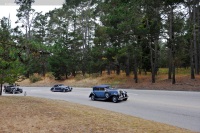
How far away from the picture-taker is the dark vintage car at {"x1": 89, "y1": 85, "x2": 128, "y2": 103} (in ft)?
67.8

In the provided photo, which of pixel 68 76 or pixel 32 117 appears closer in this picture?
pixel 32 117

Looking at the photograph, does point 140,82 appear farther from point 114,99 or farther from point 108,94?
point 114,99

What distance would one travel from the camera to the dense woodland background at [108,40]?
10909 mm

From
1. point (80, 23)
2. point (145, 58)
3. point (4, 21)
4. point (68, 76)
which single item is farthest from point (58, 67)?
point (4, 21)

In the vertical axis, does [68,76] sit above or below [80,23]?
below

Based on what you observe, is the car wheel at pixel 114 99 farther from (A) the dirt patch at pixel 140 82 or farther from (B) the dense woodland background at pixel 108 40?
(A) the dirt patch at pixel 140 82

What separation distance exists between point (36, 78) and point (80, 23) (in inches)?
661

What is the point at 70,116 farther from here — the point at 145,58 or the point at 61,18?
the point at 61,18

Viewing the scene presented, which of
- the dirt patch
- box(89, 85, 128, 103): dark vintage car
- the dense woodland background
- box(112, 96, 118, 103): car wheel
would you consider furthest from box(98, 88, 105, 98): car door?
the dirt patch

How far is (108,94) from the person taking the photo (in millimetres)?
21469

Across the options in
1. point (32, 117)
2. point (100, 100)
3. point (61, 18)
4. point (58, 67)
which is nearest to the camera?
point (32, 117)

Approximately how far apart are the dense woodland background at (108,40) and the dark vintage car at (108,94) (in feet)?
18.0

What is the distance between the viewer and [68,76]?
58.0 meters

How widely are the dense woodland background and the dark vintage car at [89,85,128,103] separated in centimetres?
549
